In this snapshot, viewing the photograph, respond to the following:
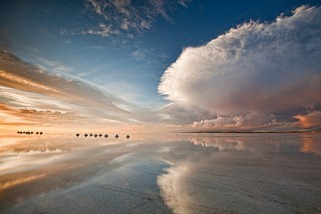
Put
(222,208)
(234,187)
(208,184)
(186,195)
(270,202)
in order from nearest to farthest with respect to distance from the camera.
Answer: (222,208) → (270,202) → (186,195) → (234,187) → (208,184)

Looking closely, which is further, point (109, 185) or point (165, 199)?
point (109, 185)

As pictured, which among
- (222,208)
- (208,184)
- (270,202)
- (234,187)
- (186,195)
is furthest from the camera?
(208,184)

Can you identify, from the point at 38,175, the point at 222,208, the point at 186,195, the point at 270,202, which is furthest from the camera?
the point at 38,175

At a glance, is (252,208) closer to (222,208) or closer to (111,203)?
(222,208)

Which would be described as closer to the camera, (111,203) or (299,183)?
(111,203)

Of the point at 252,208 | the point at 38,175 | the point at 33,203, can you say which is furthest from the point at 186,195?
→ the point at 38,175

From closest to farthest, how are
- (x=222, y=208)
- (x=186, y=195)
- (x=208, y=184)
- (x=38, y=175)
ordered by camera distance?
(x=222, y=208) → (x=186, y=195) → (x=208, y=184) → (x=38, y=175)

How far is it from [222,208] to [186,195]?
6.05 feet

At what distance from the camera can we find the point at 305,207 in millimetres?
7047

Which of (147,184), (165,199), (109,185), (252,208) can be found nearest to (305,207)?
(252,208)

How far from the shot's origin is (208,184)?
1019cm

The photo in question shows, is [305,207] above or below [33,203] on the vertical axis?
above

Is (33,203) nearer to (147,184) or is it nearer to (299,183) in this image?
(147,184)

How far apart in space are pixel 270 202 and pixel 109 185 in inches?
299
